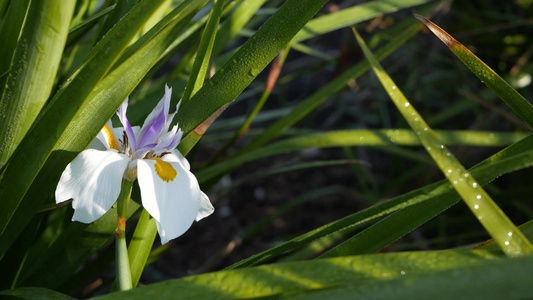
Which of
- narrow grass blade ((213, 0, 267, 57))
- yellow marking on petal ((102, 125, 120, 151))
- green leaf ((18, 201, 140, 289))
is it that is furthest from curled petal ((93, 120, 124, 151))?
narrow grass blade ((213, 0, 267, 57))

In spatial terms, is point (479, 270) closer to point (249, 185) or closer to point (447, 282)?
point (447, 282)

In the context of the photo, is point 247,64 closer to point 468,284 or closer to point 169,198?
point 169,198

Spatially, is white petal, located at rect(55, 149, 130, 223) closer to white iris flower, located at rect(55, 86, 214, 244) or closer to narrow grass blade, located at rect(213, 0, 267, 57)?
white iris flower, located at rect(55, 86, 214, 244)

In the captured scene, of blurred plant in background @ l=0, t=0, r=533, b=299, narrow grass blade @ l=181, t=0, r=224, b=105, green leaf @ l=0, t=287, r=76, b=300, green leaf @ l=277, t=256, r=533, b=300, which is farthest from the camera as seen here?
narrow grass blade @ l=181, t=0, r=224, b=105

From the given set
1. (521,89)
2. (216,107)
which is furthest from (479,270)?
(521,89)

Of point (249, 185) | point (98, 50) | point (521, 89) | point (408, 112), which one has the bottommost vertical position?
point (249, 185)
